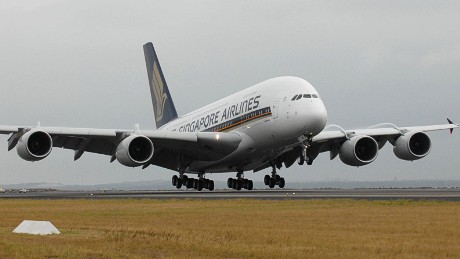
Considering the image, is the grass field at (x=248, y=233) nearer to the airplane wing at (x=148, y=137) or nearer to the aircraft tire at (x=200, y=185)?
the airplane wing at (x=148, y=137)

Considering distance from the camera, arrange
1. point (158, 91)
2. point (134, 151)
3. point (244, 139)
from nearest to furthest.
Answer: point (134, 151), point (244, 139), point (158, 91)

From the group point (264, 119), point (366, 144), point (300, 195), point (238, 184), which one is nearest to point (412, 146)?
point (366, 144)

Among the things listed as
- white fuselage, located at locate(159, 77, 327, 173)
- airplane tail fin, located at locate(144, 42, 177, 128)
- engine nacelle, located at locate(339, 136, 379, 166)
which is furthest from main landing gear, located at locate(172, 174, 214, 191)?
engine nacelle, located at locate(339, 136, 379, 166)

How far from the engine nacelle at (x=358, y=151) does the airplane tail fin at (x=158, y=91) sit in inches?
743

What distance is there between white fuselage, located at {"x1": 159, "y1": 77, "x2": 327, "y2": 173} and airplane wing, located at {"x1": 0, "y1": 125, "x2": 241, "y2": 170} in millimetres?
844

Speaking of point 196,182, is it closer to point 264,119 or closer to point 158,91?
point 264,119

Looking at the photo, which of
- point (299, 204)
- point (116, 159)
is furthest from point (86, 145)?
point (299, 204)

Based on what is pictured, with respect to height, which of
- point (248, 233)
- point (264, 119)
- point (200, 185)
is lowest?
point (248, 233)

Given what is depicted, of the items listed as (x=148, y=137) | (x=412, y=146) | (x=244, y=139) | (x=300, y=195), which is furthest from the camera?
(x=412, y=146)

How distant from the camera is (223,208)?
30.4m

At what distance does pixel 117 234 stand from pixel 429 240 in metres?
7.45

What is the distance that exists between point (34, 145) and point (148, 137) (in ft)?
25.0

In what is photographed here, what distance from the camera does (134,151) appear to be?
50719 millimetres

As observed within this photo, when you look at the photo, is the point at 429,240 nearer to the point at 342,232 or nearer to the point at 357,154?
the point at 342,232
